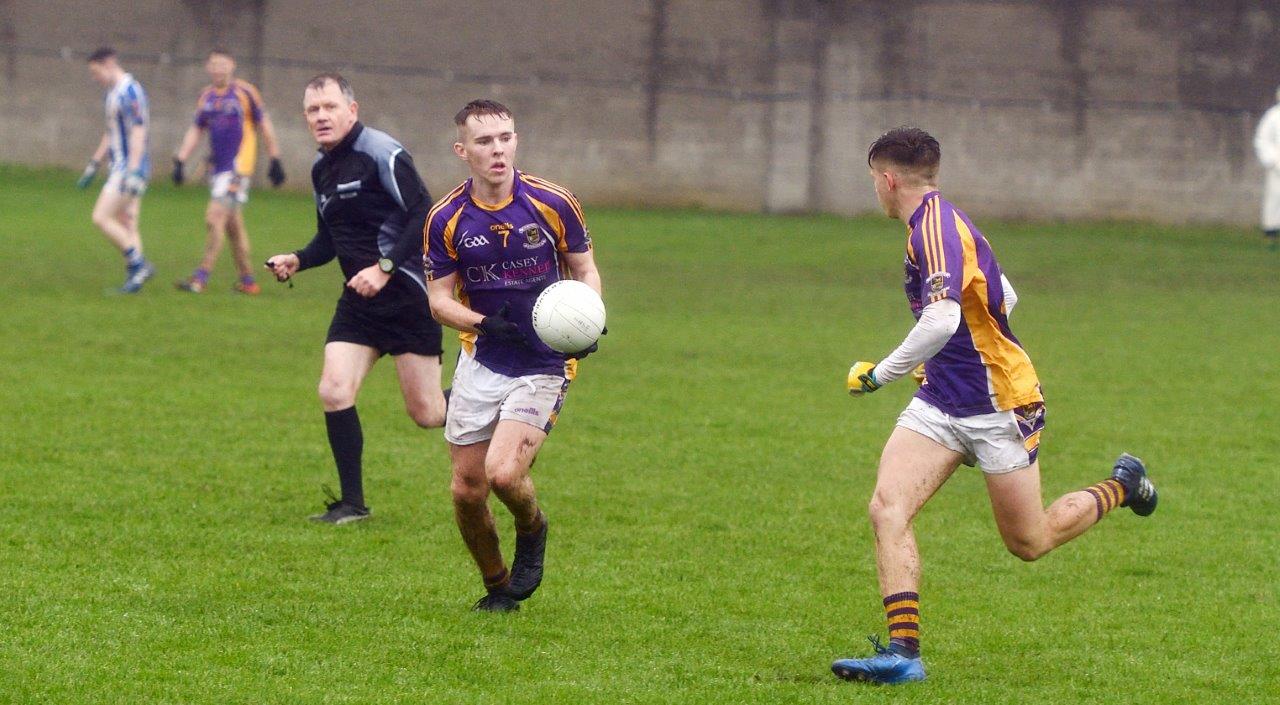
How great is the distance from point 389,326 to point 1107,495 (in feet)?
11.7

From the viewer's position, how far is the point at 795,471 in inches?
380

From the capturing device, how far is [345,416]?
8250 mm

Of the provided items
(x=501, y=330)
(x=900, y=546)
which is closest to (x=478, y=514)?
(x=501, y=330)

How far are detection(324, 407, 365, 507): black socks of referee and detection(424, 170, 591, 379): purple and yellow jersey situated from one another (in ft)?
6.16

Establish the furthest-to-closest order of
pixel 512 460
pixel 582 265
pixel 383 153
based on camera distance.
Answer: pixel 383 153, pixel 582 265, pixel 512 460

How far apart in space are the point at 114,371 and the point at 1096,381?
7.59m

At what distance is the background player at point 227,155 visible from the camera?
16.7m

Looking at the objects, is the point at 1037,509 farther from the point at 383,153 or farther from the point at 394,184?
the point at 383,153

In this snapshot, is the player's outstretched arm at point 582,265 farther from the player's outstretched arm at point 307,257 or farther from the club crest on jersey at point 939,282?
the player's outstretched arm at point 307,257

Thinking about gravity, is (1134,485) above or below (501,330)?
below

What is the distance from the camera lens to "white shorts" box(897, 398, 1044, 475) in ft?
19.2

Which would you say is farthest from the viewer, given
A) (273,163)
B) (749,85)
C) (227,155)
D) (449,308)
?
(749,85)

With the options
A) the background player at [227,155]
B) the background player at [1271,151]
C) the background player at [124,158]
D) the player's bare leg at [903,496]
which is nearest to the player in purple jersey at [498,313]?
the player's bare leg at [903,496]

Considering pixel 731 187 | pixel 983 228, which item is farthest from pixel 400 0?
pixel 983 228
